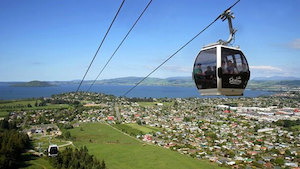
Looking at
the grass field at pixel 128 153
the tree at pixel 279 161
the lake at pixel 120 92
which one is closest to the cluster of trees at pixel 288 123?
the tree at pixel 279 161

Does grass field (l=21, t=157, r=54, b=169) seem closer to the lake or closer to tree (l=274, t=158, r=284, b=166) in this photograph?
tree (l=274, t=158, r=284, b=166)

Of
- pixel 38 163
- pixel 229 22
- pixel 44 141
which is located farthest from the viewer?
pixel 44 141

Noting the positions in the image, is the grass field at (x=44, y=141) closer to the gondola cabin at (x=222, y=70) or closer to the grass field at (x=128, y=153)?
the grass field at (x=128, y=153)

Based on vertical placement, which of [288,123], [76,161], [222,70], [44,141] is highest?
[222,70]

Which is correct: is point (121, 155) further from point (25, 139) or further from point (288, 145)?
point (288, 145)

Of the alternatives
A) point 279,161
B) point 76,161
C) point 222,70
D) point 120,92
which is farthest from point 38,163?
point 120,92

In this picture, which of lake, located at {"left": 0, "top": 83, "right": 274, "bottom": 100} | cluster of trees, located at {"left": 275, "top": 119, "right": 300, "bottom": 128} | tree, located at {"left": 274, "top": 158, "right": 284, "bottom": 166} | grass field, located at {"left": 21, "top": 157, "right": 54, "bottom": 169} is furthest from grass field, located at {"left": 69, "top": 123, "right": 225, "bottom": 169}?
lake, located at {"left": 0, "top": 83, "right": 274, "bottom": 100}

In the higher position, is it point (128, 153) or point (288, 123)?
point (288, 123)

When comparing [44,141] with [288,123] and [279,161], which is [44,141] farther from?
[288,123]
